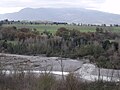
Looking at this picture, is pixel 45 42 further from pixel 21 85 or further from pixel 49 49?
pixel 21 85

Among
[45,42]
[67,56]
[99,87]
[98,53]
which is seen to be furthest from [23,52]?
[99,87]

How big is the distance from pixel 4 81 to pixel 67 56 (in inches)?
1834

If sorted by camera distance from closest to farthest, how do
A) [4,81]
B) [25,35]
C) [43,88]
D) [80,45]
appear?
[43,88]
[4,81]
[80,45]
[25,35]

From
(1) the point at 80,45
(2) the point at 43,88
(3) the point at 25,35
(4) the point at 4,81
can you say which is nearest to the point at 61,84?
(2) the point at 43,88

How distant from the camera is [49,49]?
208 feet

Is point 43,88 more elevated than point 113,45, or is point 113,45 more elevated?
point 43,88

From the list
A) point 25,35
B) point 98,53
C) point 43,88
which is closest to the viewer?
point 43,88

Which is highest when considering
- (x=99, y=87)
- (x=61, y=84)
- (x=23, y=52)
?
(x=61, y=84)

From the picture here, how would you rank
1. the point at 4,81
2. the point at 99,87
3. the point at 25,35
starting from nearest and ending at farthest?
1. the point at 4,81
2. the point at 99,87
3. the point at 25,35

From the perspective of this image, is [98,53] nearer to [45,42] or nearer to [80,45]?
[80,45]

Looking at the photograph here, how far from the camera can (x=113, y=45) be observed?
57.4 metres

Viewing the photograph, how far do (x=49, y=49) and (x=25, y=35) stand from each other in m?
11.7

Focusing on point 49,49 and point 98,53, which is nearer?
point 98,53

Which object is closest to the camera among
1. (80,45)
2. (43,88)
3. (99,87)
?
(43,88)
